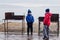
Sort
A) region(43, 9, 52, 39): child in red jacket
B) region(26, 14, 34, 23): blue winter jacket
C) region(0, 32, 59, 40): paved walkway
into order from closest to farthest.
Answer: region(43, 9, 52, 39): child in red jacket
region(0, 32, 59, 40): paved walkway
region(26, 14, 34, 23): blue winter jacket

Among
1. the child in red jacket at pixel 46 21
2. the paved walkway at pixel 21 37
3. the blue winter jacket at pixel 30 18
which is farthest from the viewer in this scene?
the blue winter jacket at pixel 30 18

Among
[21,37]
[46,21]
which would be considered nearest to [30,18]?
[21,37]

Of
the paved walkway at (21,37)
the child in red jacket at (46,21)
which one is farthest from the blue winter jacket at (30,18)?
the child in red jacket at (46,21)

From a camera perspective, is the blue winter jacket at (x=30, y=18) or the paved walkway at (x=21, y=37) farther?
the blue winter jacket at (x=30, y=18)

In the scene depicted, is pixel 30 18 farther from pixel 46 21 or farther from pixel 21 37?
pixel 46 21

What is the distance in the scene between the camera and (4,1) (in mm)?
37312

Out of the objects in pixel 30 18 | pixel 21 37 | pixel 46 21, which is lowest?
pixel 21 37

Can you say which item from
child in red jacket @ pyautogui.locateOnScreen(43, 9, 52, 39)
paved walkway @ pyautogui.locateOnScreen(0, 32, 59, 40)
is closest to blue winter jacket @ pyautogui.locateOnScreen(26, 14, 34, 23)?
paved walkway @ pyautogui.locateOnScreen(0, 32, 59, 40)

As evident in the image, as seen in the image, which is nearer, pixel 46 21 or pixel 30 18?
pixel 46 21

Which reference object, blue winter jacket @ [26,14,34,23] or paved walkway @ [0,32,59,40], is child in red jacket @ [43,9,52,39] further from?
blue winter jacket @ [26,14,34,23]

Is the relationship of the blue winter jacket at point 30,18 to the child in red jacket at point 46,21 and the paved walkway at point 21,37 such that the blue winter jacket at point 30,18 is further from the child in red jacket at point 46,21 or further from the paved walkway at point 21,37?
the child in red jacket at point 46,21

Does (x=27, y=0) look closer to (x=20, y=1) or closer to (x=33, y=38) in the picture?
(x=20, y=1)

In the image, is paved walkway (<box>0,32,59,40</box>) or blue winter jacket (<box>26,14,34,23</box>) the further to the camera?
blue winter jacket (<box>26,14,34,23</box>)

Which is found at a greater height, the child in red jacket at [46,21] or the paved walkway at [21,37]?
the child in red jacket at [46,21]
